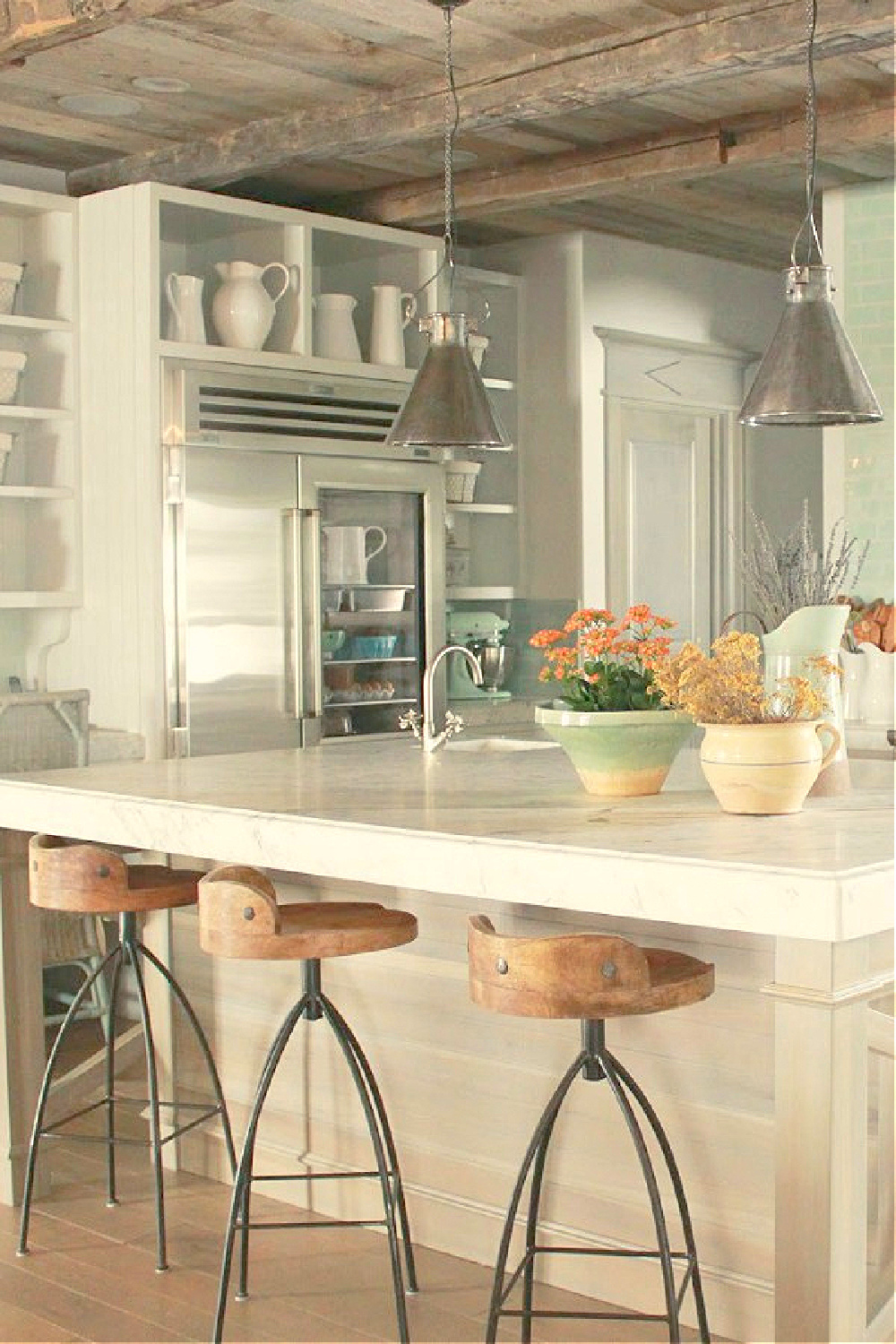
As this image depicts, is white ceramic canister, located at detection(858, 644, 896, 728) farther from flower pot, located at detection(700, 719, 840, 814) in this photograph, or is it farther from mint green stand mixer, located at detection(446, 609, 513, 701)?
flower pot, located at detection(700, 719, 840, 814)

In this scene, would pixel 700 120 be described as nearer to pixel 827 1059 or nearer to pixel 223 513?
pixel 223 513

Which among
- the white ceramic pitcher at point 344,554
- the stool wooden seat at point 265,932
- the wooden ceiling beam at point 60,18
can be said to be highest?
the wooden ceiling beam at point 60,18

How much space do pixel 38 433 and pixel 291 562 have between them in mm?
904

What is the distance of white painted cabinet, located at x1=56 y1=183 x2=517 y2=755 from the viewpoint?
5.48 metres

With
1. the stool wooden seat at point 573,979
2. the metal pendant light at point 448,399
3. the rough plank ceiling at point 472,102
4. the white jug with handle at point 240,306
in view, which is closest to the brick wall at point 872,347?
the rough plank ceiling at point 472,102

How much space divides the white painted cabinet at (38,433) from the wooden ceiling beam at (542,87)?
34cm

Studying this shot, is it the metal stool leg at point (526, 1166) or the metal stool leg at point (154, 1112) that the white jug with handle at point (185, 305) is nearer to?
the metal stool leg at point (154, 1112)

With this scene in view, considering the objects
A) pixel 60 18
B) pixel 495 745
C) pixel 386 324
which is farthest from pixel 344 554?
pixel 60 18

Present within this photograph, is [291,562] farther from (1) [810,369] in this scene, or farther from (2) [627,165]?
(1) [810,369]

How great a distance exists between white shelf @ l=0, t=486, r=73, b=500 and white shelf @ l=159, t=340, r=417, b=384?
549 mm

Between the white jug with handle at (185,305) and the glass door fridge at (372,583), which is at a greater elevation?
the white jug with handle at (185,305)

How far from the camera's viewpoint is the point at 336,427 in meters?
5.98

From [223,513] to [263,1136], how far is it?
7.07 ft

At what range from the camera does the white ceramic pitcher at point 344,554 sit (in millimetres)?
5961
